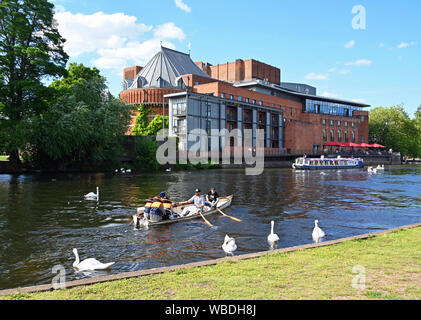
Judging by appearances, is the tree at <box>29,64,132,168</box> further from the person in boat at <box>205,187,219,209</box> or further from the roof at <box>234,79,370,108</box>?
the roof at <box>234,79,370,108</box>

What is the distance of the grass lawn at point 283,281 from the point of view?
6914 mm

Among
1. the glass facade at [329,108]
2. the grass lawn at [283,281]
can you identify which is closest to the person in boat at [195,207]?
the grass lawn at [283,281]

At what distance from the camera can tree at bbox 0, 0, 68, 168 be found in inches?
1768

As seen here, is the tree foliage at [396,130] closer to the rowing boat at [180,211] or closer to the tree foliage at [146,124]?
the tree foliage at [146,124]

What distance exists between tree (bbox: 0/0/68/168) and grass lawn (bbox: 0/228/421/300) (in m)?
42.9

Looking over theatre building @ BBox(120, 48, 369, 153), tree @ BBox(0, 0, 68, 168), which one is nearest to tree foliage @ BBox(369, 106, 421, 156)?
theatre building @ BBox(120, 48, 369, 153)

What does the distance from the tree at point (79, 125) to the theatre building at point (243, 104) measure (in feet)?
69.4

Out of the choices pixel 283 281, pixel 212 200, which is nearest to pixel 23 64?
pixel 212 200

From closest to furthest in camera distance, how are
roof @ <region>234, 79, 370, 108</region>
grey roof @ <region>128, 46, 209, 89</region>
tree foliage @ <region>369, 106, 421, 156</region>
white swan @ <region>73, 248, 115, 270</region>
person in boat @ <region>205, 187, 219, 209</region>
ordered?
1. white swan @ <region>73, 248, 115, 270</region>
2. person in boat @ <region>205, 187, 219, 209</region>
3. grey roof @ <region>128, 46, 209, 89</region>
4. roof @ <region>234, 79, 370, 108</region>
5. tree foliage @ <region>369, 106, 421, 156</region>

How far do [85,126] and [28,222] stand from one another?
3264 cm

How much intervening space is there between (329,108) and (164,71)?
69143mm

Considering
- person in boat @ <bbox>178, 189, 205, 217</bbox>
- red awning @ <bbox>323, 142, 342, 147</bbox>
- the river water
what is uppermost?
red awning @ <bbox>323, 142, 342, 147</bbox>

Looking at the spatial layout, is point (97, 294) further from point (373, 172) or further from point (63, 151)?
point (373, 172)
